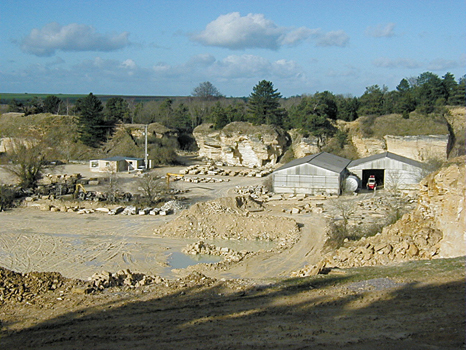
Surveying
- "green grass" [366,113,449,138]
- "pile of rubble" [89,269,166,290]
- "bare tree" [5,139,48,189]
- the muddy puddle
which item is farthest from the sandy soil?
"green grass" [366,113,449,138]

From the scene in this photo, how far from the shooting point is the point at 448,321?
28.7 feet

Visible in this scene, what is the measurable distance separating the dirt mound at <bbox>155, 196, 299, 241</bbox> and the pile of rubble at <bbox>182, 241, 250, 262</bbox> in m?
1.91

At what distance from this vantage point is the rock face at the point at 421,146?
38406 millimetres

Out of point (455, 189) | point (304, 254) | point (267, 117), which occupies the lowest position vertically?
point (304, 254)

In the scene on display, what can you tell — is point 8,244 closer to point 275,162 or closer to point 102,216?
point 102,216

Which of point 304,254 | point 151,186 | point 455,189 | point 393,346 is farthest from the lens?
point 151,186

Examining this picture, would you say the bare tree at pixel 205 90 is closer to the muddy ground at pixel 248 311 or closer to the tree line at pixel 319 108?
the tree line at pixel 319 108

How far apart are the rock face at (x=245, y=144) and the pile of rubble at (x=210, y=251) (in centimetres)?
2698

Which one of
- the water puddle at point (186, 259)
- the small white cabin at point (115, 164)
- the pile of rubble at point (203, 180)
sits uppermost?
the small white cabin at point (115, 164)

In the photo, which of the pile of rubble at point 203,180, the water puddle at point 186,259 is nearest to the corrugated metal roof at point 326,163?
the pile of rubble at point 203,180

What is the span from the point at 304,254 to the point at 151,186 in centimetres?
1362

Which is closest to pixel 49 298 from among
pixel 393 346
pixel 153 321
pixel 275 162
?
pixel 153 321

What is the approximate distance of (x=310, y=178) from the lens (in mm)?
32312

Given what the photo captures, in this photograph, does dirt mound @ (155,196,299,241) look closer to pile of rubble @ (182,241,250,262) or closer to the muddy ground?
pile of rubble @ (182,241,250,262)
